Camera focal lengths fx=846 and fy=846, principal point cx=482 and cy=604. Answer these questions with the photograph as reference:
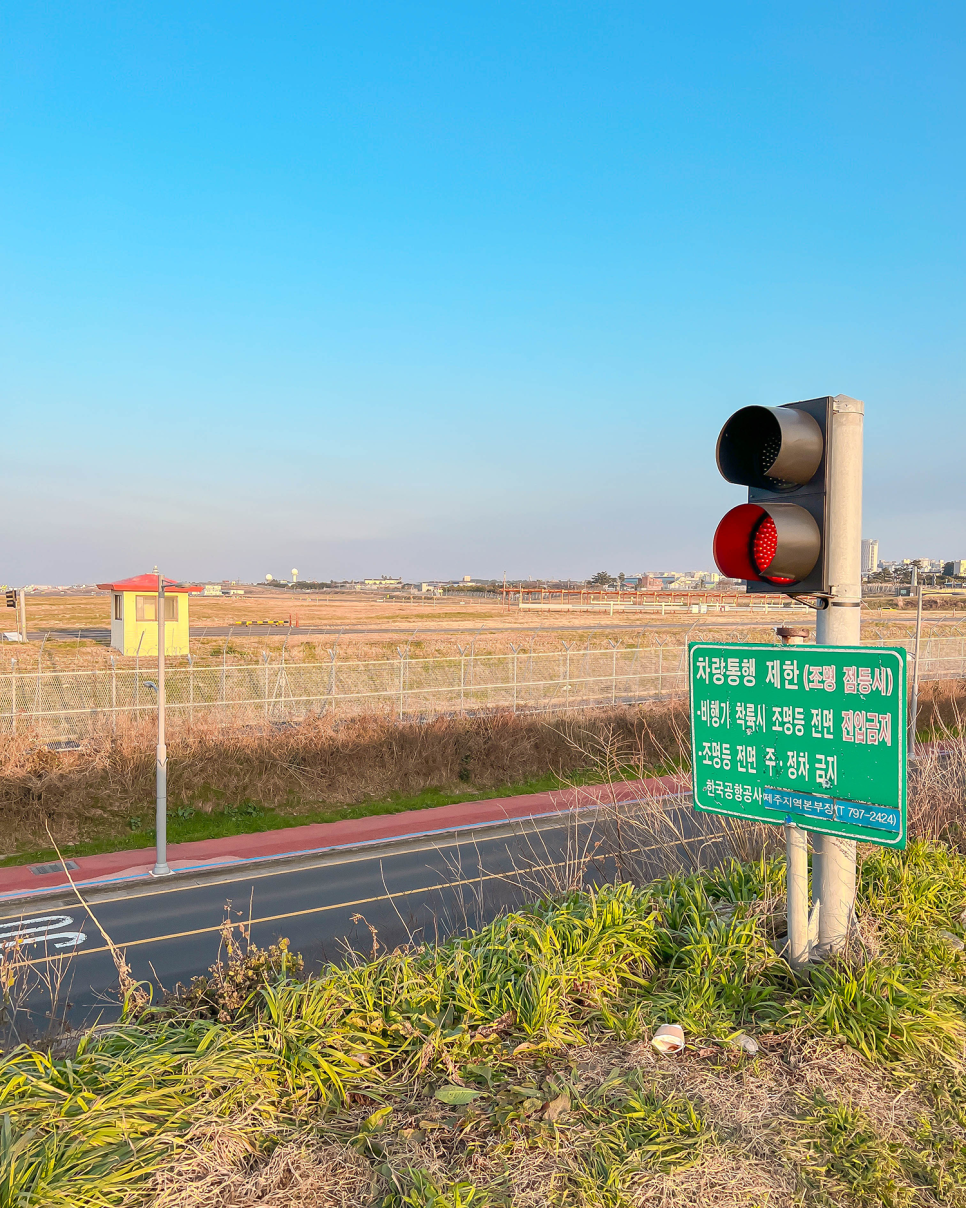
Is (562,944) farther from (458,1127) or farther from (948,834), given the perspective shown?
(948,834)

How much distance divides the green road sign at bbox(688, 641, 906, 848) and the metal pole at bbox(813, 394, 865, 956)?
305mm

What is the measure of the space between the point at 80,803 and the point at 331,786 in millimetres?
5040

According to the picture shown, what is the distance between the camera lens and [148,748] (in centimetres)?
1766

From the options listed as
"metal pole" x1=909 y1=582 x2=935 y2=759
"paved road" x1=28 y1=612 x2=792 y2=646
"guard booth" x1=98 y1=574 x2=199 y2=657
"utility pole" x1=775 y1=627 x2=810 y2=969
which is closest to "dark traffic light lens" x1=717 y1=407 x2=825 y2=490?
"utility pole" x1=775 y1=627 x2=810 y2=969

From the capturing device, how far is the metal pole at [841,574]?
15.3 feet

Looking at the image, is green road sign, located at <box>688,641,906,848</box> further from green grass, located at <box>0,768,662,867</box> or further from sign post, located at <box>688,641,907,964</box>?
green grass, located at <box>0,768,662,867</box>

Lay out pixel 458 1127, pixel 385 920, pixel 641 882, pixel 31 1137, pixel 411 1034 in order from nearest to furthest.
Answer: pixel 31 1137
pixel 458 1127
pixel 411 1034
pixel 641 882
pixel 385 920

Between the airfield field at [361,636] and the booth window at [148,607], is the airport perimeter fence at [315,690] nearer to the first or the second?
the airfield field at [361,636]

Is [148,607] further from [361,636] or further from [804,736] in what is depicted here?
[804,736]

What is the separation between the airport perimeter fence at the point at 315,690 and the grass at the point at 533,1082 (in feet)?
48.3

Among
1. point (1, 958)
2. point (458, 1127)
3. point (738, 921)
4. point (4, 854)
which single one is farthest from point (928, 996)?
point (4, 854)

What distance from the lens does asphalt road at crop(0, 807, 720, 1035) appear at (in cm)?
863

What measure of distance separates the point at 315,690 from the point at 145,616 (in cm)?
752

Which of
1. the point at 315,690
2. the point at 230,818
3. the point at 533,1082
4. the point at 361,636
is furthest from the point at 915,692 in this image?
the point at 361,636
